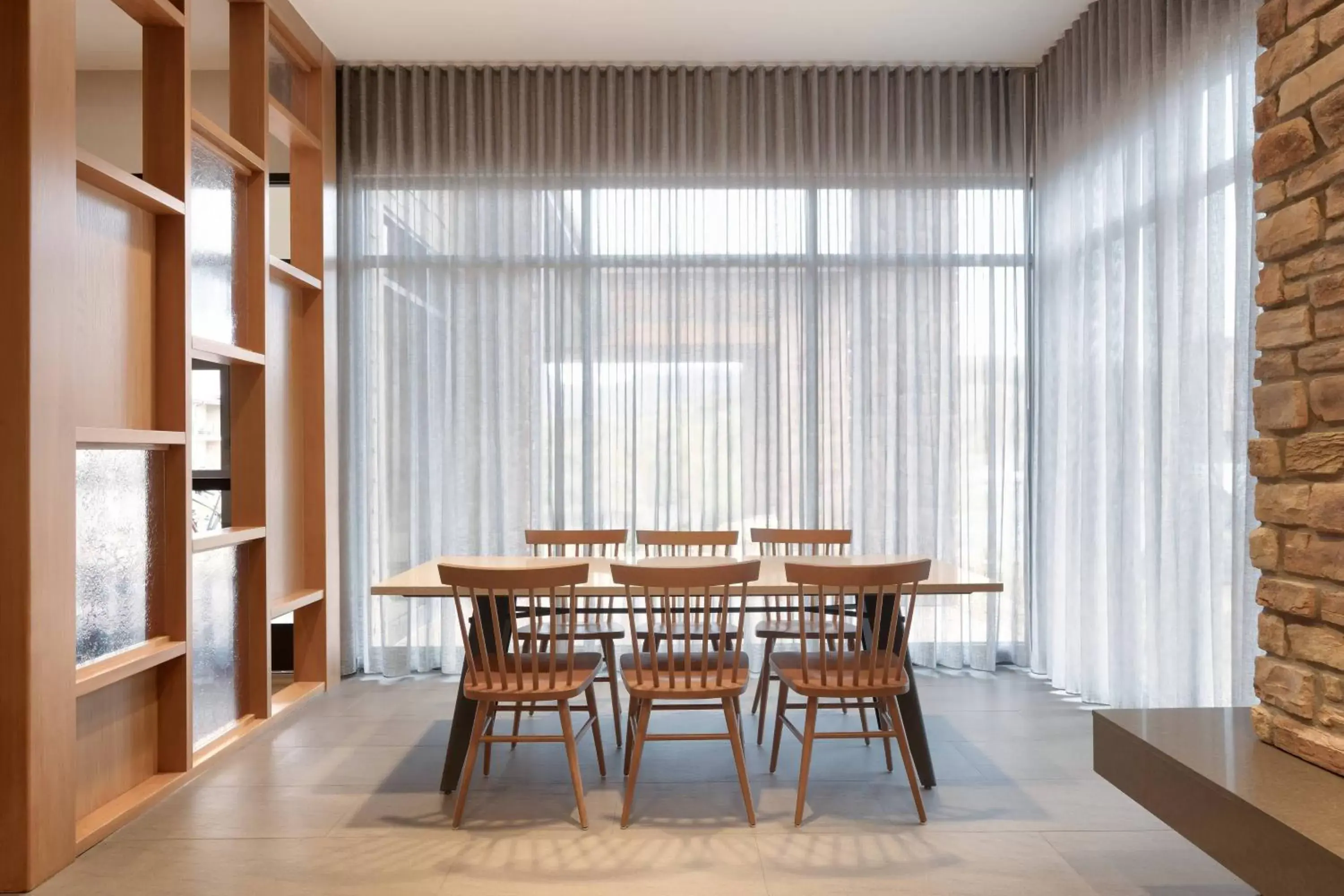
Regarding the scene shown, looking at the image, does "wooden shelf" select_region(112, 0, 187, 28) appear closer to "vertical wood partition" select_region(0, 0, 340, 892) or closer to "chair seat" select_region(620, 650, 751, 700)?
"vertical wood partition" select_region(0, 0, 340, 892)

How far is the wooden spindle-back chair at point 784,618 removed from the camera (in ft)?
12.4

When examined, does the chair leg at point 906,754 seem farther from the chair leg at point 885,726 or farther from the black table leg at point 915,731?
the chair leg at point 885,726

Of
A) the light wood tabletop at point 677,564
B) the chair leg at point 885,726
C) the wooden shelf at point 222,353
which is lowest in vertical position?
the chair leg at point 885,726

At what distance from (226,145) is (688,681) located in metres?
2.87

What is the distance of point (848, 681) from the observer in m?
3.05

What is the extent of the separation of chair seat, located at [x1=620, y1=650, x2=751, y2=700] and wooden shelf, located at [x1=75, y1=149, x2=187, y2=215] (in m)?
2.31

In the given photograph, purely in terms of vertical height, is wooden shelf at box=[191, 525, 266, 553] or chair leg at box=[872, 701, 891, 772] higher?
wooden shelf at box=[191, 525, 266, 553]

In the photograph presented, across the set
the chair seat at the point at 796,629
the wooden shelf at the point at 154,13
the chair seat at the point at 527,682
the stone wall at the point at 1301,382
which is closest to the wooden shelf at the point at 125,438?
the chair seat at the point at 527,682

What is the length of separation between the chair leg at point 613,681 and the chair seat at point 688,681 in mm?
489

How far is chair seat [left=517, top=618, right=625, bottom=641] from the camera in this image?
12.1 ft

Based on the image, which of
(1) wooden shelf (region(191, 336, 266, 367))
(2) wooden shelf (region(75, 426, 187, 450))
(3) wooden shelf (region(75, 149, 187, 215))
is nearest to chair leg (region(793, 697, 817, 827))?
(2) wooden shelf (region(75, 426, 187, 450))

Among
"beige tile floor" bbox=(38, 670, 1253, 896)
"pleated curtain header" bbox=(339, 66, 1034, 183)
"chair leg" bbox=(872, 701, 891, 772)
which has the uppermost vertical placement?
"pleated curtain header" bbox=(339, 66, 1034, 183)

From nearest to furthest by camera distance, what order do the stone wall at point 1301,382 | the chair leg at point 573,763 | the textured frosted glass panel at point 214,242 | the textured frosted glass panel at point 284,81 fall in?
the stone wall at point 1301,382 < the chair leg at point 573,763 < the textured frosted glass panel at point 214,242 < the textured frosted glass panel at point 284,81

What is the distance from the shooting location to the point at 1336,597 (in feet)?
7.02
